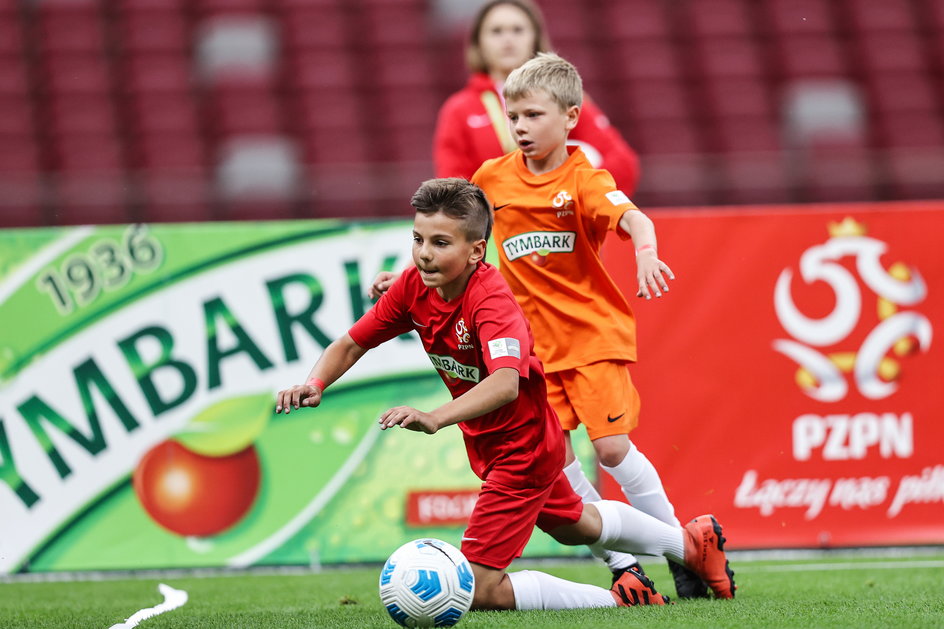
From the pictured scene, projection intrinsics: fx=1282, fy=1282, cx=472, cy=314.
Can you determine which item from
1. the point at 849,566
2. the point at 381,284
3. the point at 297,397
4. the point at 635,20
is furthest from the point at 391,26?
the point at 297,397

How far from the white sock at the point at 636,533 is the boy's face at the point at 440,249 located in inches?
36.5

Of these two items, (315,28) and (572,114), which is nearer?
(572,114)

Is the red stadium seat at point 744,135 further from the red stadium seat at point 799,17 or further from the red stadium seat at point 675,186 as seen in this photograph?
the red stadium seat at point 675,186

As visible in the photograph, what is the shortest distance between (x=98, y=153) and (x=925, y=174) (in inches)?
238

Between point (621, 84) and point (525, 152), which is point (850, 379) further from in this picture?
point (621, 84)

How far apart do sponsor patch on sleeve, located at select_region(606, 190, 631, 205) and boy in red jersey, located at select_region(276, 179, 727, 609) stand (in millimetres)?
443

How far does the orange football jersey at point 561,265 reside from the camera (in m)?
4.02

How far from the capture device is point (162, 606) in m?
4.33

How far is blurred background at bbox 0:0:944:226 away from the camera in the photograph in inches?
398

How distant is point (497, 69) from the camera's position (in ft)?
16.8

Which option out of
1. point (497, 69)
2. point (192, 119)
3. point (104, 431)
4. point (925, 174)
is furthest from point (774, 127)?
point (104, 431)

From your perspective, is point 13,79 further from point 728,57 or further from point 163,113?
point 728,57

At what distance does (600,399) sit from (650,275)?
71 centimetres

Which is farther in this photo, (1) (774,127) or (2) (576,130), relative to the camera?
(1) (774,127)
